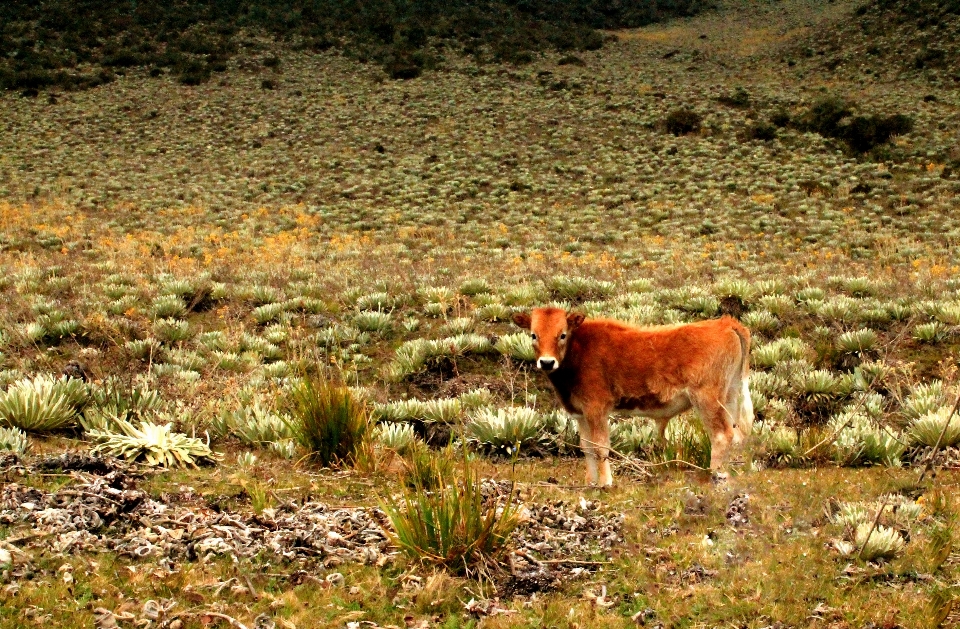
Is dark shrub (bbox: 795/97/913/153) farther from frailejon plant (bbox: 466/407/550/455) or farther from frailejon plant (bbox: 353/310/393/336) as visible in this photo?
frailejon plant (bbox: 466/407/550/455)

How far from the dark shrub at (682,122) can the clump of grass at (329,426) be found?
37229 millimetres

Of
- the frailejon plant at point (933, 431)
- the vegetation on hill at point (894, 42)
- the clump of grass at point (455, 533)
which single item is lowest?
the frailejon plant at point (933, 431)

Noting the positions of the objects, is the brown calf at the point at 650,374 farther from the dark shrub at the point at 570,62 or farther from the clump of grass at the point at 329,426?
the dark shrub at the point at 570,62

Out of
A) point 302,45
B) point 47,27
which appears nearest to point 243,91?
point 302,45

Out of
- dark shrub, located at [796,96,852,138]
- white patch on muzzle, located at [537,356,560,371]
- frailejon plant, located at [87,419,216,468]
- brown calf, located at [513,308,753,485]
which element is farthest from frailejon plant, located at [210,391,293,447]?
dark shrub, located at [796,96,852,138]

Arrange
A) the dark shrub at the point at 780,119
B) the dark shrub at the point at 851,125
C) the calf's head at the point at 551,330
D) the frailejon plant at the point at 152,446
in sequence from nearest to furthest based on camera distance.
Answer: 1. the frailejon plant at the point at 152,446
2. the calf's head at the point at 551,330
3. the dark shrub at the point at 851,125
4. the dark shrub at the point at 780,119

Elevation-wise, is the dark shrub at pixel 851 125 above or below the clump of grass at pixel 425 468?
above

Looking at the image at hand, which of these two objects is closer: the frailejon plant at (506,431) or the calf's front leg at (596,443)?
the calf's front leg at (596,443)

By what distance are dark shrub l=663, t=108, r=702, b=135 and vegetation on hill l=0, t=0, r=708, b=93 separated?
16294mm

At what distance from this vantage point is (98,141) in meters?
40.9

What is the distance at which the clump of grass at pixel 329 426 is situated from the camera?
655cm

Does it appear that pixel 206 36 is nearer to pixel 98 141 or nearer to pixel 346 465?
pixel 98 141

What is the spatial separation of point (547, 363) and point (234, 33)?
186 feet

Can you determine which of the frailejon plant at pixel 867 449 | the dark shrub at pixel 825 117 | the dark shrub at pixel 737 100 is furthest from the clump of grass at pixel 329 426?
the dark shrub at pixel 737 100
